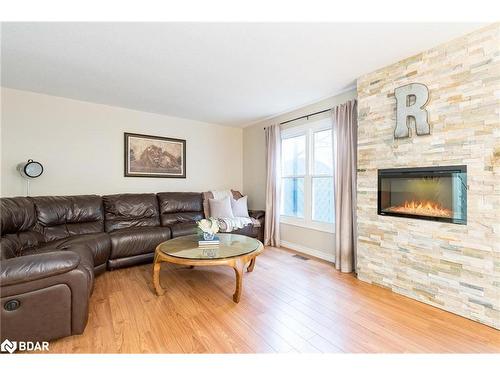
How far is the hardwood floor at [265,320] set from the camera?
1.58 metres

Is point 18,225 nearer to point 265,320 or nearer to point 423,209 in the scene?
point 265,320

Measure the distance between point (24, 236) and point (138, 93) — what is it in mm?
2155

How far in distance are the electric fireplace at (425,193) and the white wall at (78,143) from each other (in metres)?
3.36

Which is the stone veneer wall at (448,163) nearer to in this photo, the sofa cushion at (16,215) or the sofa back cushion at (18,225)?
the sofa back cushion at (18,225)

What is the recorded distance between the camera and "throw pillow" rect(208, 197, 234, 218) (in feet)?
13.0

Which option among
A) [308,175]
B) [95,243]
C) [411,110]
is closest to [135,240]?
[95,243]

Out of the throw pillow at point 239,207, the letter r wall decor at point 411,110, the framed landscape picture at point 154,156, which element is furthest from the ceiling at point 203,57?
the throw pillow at point 239,207

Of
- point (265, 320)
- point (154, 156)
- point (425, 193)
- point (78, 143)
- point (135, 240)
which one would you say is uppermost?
point (78, 143)

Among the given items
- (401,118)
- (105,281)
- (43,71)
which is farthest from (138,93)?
(401,118)

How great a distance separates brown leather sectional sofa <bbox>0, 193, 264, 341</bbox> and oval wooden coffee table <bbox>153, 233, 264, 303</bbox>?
0.59 meters

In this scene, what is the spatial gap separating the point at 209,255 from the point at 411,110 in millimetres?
2411

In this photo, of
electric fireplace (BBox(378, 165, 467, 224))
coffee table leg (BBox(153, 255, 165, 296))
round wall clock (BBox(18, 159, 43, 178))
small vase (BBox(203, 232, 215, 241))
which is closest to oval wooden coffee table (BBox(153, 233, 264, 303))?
coffee table leg (BBox(153, 255, 165, 296))

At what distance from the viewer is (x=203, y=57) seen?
2295 millimetres
